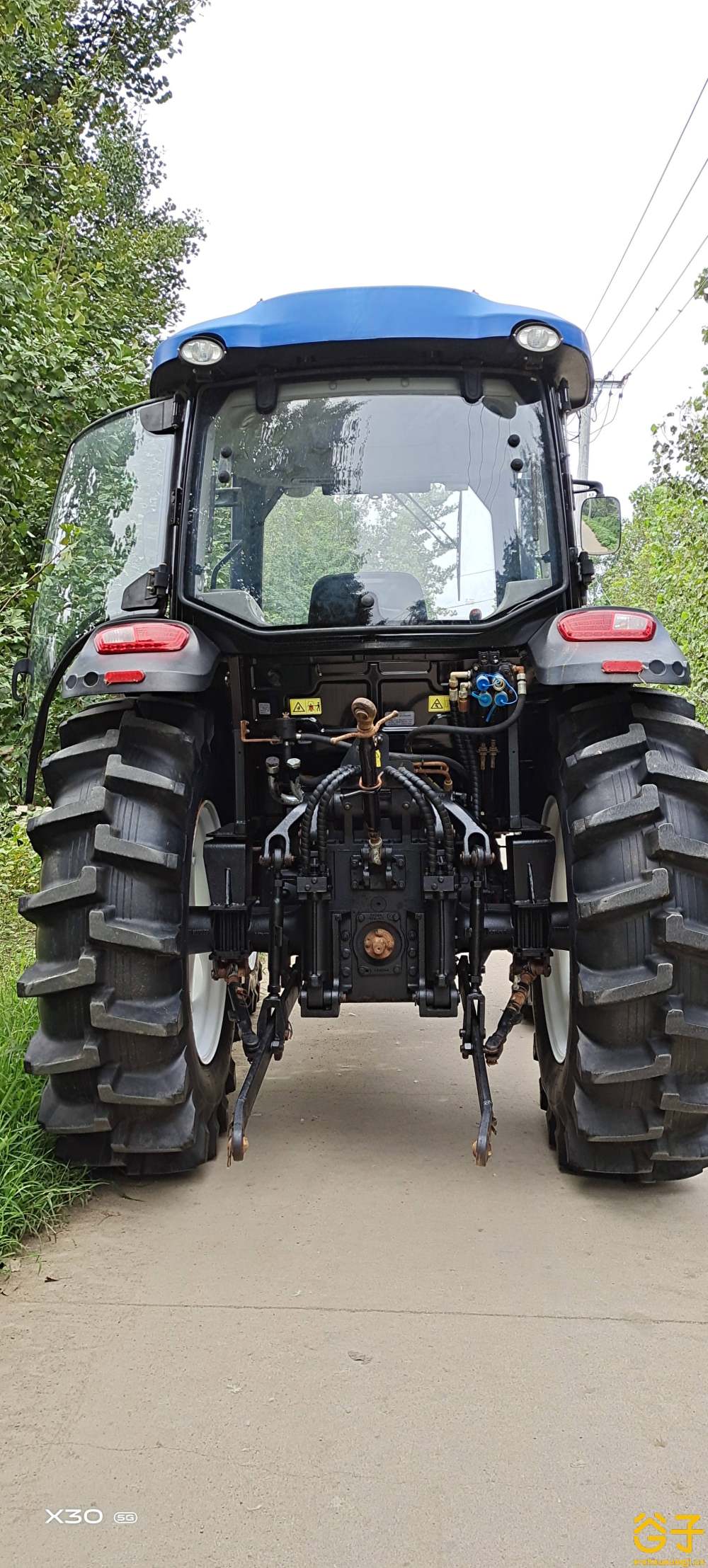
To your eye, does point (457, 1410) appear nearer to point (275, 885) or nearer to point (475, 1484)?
point (475, 1484)

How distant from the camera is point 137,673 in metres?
3.11

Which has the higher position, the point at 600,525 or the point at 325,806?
the point at 600,525

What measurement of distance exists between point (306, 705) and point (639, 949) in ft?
4.12

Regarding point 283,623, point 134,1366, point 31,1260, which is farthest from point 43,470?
point 134,1366

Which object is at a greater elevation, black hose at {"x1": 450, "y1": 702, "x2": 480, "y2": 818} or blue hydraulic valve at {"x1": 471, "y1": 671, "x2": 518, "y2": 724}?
blue hydraulic valve at {"x1": 471, "y1": 671, "x2": 518, "y2": 724}

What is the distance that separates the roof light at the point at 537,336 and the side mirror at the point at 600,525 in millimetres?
623

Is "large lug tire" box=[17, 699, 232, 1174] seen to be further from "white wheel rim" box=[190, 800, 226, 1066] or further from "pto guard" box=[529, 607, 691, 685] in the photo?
"pto guard" box=[529, 607, 691, 685]

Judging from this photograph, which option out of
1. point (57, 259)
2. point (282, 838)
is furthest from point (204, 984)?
point (57, 259)

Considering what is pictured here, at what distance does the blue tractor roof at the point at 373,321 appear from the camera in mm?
3334

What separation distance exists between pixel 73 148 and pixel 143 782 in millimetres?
8406

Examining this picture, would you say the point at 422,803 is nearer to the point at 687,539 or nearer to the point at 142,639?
the point at 142,639

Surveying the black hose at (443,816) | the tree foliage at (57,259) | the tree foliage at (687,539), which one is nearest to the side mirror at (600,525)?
the black hose at (443,816)

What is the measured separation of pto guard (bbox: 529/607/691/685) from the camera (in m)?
3.02

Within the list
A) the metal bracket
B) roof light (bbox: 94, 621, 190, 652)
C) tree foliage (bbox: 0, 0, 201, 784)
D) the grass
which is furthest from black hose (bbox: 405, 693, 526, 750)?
tree foliage (bbox: 0, 0, 201, 784)
